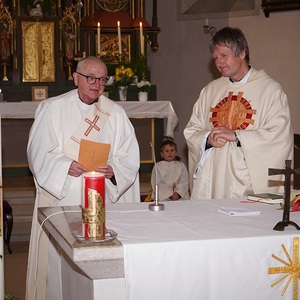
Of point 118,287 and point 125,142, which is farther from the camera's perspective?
point 125,142

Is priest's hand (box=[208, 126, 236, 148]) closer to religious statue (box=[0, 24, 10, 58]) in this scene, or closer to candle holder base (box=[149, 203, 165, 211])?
candle holder base (box=[149, 203, 165, 211])

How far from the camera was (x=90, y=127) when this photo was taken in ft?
17.7

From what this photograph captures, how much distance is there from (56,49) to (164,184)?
371cm

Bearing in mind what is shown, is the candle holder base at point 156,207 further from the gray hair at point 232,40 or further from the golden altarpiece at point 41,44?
the golden altarpiece at point 41,44

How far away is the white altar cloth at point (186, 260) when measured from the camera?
3.33m

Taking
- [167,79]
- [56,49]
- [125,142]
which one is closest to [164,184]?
[125,142]

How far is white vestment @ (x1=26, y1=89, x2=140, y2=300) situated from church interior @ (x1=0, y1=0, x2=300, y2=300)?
3439 millimetres

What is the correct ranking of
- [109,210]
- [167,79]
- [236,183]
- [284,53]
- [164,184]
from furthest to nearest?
[167,79] → [284,53] → [164,184] → [236,183] → [109,210]

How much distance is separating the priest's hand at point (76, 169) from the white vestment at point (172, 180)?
3164mm

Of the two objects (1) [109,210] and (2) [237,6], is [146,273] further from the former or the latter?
(2) [237,6]

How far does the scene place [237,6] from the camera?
1134 cm

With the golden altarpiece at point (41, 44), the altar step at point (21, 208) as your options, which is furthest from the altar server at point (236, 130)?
the golden altarpiece at point (41, 44)

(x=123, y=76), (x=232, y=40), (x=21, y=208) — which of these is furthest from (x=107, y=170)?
(x=123, y=76)

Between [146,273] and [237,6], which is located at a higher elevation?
[237,6]
